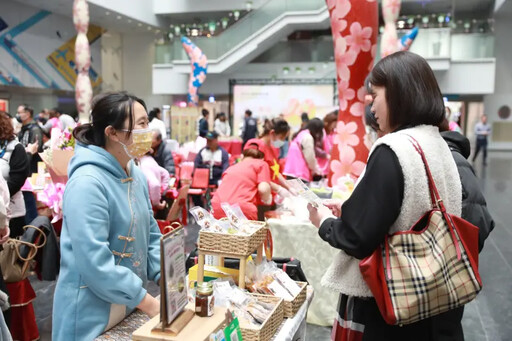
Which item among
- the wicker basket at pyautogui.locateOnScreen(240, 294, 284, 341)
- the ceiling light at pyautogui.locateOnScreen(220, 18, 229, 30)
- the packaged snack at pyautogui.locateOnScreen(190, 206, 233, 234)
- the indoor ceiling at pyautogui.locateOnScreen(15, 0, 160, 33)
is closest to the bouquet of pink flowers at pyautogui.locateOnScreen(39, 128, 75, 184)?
the packaged snack at pyautogui.locateOnScreen(190, 206, 233, 234)

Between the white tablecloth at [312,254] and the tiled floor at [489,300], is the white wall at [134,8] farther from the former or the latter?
the white tablecloth at [312,254]

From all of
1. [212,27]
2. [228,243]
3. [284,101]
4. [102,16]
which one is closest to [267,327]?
[228,243]

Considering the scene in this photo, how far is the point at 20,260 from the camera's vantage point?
315cm

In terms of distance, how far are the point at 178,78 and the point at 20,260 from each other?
16.9 meters

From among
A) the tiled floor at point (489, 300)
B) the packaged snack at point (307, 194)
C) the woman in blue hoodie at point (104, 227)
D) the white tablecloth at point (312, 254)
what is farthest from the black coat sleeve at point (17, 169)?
the packaged snack at point (307, 194)

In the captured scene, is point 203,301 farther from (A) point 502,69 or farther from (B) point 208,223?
(A) point 502,69

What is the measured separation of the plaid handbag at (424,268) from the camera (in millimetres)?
1425

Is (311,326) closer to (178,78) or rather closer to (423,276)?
(423,276)

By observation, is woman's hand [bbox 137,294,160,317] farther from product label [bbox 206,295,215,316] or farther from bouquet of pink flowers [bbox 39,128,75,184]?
bouquet of pink flowers [bbox 39,128,75,184]

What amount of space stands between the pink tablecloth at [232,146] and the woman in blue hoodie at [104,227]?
11046 millimetres

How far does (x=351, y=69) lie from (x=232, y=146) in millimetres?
8461

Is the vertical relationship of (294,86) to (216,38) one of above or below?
below

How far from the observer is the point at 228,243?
82.4 inches

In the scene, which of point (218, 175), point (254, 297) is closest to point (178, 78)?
point (218, 175)
